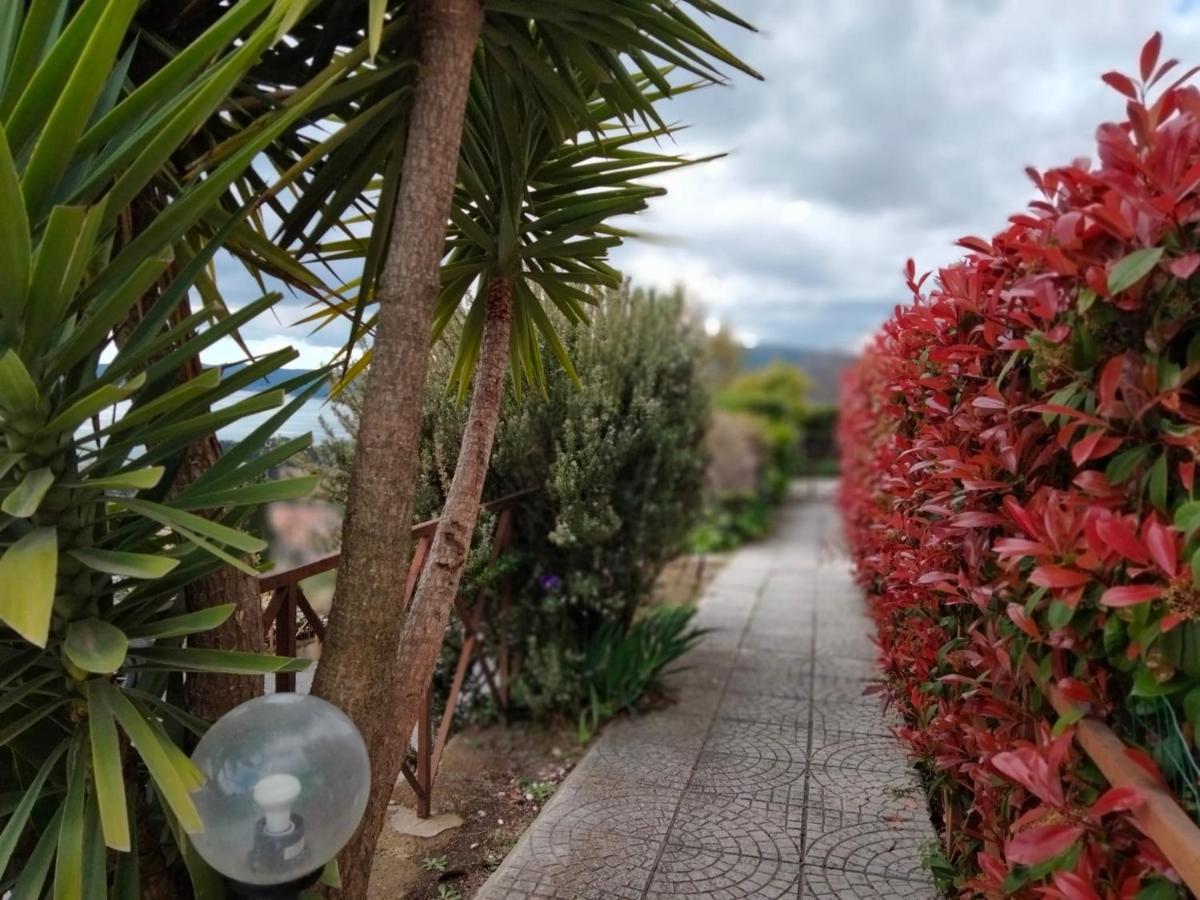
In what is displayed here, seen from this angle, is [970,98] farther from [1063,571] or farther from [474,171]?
[1063,571]

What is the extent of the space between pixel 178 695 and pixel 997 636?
6.65 feet

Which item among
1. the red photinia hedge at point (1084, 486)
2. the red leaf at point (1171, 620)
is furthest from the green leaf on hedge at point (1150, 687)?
the red leaf at point (1171, 620)

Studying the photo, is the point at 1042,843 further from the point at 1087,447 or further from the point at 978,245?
the point at 978,245

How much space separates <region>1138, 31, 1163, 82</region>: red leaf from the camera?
115 cm

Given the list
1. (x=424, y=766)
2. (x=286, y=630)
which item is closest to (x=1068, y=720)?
(x=286, y=630)

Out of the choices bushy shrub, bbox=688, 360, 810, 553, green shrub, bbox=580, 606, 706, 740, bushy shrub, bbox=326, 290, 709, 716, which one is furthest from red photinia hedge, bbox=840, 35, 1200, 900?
bushy shrub, bbox=688, 360, 810, 553

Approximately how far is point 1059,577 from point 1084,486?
164 millimetres

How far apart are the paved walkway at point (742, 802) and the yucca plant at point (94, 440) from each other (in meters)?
1.32

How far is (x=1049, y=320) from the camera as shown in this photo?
131cm

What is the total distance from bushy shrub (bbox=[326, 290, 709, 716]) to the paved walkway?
573 mm

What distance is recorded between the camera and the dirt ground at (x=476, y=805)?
244cm

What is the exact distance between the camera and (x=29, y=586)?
42.9 inches

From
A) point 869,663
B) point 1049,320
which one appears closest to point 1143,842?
point 1049,320

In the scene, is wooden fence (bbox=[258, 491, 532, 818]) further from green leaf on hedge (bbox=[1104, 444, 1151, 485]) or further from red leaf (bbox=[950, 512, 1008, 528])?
green leaf on hedge (bbox=[1104, 444, 1151, 485])
